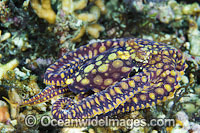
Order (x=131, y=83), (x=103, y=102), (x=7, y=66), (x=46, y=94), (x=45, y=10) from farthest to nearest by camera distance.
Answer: (x=45, y=10)
(x=7, y=66)
(x=46, y=94)
(x=131, y=83)
(x=103, y=102)

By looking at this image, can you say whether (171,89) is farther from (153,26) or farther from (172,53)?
(153,26)

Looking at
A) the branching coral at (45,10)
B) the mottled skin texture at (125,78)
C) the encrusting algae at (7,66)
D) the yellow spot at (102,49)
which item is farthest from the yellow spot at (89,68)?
the branching coral at (45,10)

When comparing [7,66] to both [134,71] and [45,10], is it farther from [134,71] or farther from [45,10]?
[134,71]

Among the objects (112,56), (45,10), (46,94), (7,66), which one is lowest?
(46,94)

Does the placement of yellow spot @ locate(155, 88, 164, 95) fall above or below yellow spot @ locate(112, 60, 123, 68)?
below

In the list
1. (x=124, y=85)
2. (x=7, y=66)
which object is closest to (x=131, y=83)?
(x=124, y=85)

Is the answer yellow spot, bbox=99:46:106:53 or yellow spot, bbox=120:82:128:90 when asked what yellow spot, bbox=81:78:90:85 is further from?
yellow spot, bbox=99:46:106:53

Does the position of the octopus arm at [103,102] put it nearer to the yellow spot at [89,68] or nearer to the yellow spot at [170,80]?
the yellow spot at [89,68]

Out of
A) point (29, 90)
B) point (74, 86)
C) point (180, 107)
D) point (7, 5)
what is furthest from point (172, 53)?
point (7, 5)

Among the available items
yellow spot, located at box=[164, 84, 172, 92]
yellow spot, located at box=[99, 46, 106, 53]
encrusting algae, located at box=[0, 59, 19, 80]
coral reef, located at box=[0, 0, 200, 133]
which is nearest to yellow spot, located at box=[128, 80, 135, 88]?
yellow spot, located at box=[164, 84, 172, 92]
